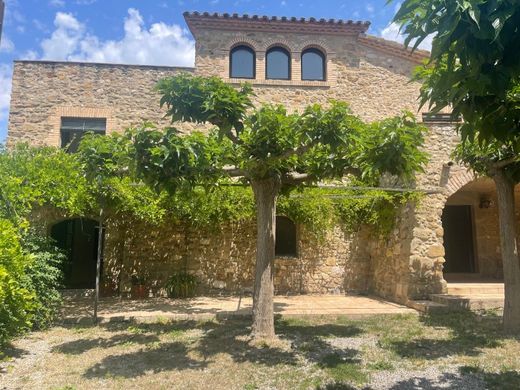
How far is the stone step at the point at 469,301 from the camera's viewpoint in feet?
25.7

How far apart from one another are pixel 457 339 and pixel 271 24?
402 inches

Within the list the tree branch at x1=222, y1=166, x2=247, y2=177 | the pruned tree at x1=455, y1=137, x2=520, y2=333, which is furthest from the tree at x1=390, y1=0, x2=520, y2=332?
the pruned tree at x1=455, y1=137, x2=520, y2=333

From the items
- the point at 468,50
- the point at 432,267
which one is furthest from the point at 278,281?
the point at 468,50

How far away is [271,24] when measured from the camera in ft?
40.9

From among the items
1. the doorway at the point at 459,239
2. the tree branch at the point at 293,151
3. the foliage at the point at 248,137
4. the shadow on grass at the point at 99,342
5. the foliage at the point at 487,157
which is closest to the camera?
the foliage at the point at 248,137

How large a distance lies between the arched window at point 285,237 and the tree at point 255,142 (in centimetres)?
524

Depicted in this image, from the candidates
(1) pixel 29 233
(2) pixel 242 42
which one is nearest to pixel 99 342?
(1) pixel 29 233

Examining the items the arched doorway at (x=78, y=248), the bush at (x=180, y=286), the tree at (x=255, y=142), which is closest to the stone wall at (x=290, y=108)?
the bush at (x=180, y=286)

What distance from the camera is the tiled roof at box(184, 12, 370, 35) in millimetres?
12211

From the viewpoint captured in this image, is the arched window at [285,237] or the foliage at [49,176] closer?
the foliage at [49,176]

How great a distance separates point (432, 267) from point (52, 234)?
33.0 feet

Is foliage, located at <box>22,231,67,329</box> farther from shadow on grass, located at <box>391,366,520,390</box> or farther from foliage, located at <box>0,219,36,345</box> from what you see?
shadow on grass, located at <box>391,366,520,390</box>

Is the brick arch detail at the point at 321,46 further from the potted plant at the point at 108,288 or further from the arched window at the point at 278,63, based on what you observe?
the potted plant at the point at 108,288

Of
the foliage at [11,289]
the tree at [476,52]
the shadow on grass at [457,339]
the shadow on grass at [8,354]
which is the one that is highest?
the tree at [476,52]
